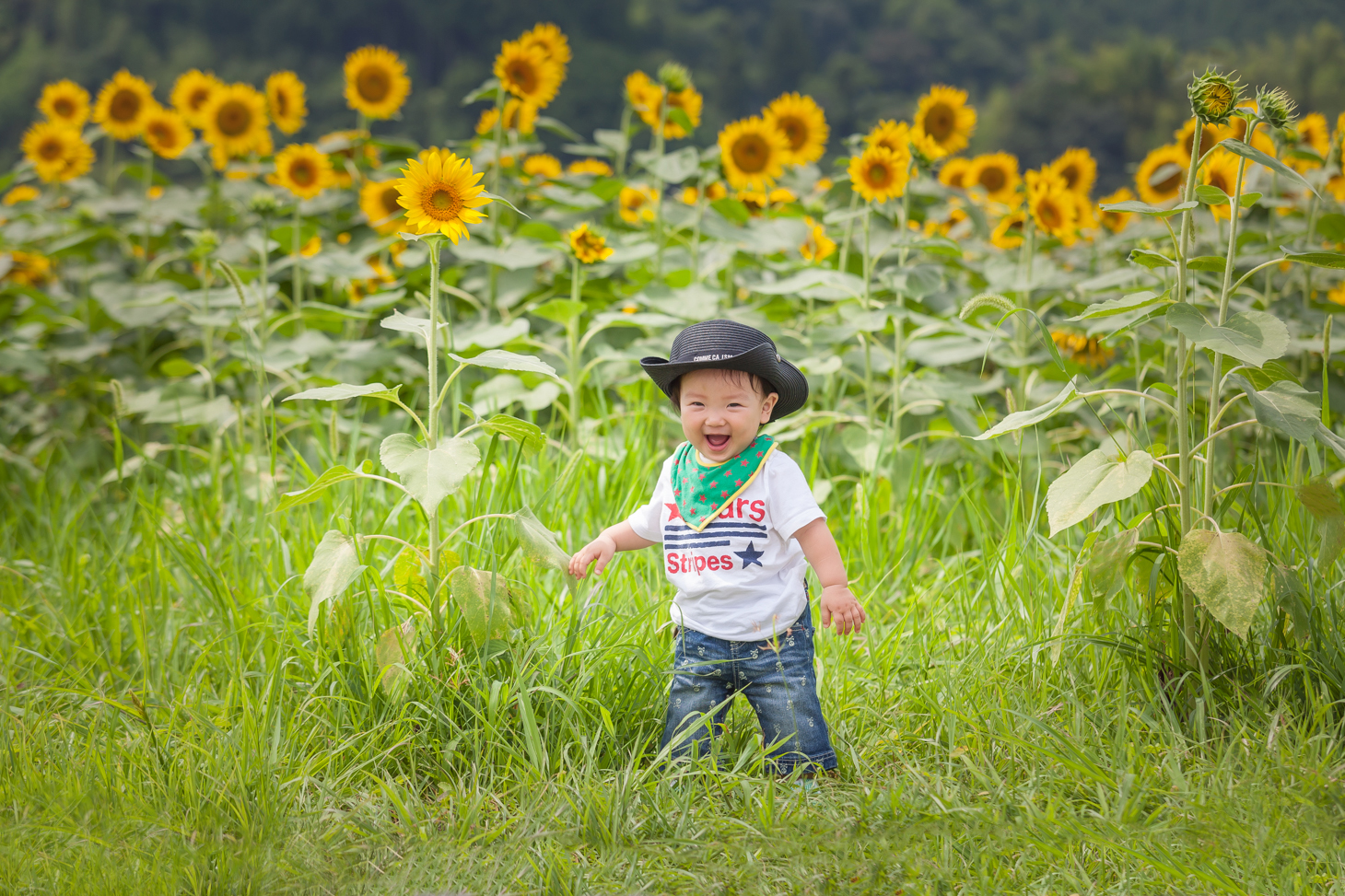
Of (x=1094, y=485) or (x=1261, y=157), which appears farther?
(x=1094, y=485)

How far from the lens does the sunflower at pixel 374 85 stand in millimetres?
4781

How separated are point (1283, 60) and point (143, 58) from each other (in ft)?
93.2

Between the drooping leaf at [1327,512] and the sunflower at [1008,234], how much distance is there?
251 centimetres

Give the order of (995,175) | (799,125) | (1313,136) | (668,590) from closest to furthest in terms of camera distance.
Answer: (668,590) → (799,125) → (995,175) → (1313,136)

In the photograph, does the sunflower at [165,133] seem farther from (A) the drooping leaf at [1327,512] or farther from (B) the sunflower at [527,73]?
(A) the drooping leaf at [1327,512]

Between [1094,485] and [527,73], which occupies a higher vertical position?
[527,73]

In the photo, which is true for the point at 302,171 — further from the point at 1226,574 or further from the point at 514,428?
the point at 1226,574

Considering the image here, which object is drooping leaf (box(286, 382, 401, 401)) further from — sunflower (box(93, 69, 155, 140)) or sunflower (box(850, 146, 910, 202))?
sunflower (box(93, 69, 155, 140))

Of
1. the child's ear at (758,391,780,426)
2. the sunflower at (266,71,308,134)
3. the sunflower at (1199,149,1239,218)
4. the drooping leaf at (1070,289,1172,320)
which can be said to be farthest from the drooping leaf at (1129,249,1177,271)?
the sunflower at (266,71,308,134)

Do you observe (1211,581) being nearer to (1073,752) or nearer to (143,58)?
(1073,752)

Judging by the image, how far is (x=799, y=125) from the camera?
4359 mm

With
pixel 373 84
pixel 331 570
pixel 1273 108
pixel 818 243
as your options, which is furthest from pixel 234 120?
pixel 1273 108

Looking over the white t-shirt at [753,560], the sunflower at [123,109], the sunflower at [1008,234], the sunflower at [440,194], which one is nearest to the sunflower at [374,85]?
the sunflower at [123,109]

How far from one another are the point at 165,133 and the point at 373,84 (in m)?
1.07
